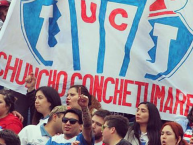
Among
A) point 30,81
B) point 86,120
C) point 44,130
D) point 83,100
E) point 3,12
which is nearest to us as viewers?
point 83,100

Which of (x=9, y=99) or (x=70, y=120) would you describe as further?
(x=9, y=99)

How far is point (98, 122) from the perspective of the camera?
12.7m

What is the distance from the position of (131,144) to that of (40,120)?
1740mm

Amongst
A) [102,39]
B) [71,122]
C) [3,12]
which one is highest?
[3,12]

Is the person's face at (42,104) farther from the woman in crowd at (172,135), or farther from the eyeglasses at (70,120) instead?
the woman in crowd at (172,135)

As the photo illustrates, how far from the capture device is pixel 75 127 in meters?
12.2

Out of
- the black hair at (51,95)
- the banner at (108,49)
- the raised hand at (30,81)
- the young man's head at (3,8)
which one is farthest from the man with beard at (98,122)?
the young man's head at (3,8)

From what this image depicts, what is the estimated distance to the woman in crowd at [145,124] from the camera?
12.8 meters

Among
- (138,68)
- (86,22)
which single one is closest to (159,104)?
(138,68)

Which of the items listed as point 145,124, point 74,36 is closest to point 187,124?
point 145,124

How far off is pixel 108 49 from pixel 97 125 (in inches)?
56.9

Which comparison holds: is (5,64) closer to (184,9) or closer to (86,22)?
(86,22)

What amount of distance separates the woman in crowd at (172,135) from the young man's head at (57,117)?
57.0 inches

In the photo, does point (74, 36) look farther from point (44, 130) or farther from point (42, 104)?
point (44, 130)
